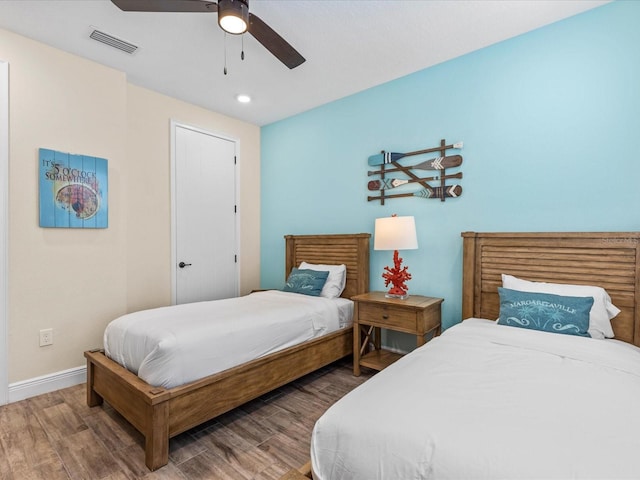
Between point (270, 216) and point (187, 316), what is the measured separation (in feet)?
7.46

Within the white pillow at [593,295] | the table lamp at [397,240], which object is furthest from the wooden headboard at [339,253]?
the white pillow at [593,295]

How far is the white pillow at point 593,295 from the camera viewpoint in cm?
191

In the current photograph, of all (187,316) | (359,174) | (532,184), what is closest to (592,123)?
(532,184)

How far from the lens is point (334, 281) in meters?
3.34

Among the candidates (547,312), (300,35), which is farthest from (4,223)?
(547,312)

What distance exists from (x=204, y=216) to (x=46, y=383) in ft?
6.79

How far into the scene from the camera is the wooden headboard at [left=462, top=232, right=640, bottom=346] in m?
2.04

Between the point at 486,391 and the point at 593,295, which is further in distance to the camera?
the point at 593,295

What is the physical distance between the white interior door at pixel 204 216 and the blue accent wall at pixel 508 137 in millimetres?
1217

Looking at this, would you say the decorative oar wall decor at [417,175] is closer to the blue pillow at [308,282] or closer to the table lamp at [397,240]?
the table lamp at [397,240]

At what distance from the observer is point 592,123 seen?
7.38 feet

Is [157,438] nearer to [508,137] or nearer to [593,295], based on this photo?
[593,295]

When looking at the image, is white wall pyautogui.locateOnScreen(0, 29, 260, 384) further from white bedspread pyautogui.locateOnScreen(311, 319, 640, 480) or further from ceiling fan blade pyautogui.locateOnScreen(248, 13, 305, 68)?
white bedspread pyautogui.locateOnScreen(311, 319, 640, 480)

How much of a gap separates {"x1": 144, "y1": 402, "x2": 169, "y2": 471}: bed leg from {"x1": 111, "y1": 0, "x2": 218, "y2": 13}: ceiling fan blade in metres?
2.15
